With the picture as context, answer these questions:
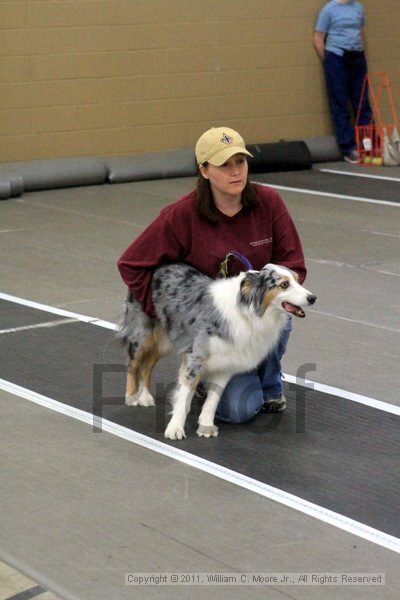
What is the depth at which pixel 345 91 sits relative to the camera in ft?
45.9

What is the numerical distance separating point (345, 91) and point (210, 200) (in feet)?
30.1

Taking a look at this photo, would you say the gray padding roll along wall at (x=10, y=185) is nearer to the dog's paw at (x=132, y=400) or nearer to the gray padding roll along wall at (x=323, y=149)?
the gray padding roll along wall at (x=323, y=149)

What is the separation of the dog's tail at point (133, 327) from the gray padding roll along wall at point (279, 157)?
25.2 feet

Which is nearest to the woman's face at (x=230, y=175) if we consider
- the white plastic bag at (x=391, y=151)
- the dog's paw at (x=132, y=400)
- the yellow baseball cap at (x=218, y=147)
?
the yellow baseball cap at (x=218, y=147)

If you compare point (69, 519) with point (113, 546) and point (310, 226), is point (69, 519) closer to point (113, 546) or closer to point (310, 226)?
point (113, 546)

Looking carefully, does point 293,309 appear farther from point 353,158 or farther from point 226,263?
point 353,158

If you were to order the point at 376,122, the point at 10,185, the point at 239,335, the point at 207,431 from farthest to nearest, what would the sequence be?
1. the point at 376,122
2. the point at 10,185
3. the point at 207,431
4. the point at 239,335

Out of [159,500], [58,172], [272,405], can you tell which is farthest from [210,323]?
[58,172]

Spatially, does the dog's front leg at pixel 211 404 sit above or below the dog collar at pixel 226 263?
below

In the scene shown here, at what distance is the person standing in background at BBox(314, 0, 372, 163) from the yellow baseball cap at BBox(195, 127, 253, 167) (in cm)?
905

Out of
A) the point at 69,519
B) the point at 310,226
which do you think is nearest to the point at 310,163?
the point at 310,226

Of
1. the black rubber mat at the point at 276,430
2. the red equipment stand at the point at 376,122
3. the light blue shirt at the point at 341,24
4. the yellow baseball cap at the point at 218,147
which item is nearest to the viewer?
the black rubber mat at the point at 276,430

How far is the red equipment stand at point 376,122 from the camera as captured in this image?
14.0 metres

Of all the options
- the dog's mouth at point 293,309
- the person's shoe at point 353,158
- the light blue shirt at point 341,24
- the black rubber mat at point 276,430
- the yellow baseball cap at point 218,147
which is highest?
the light blue shirt at point 341,24
